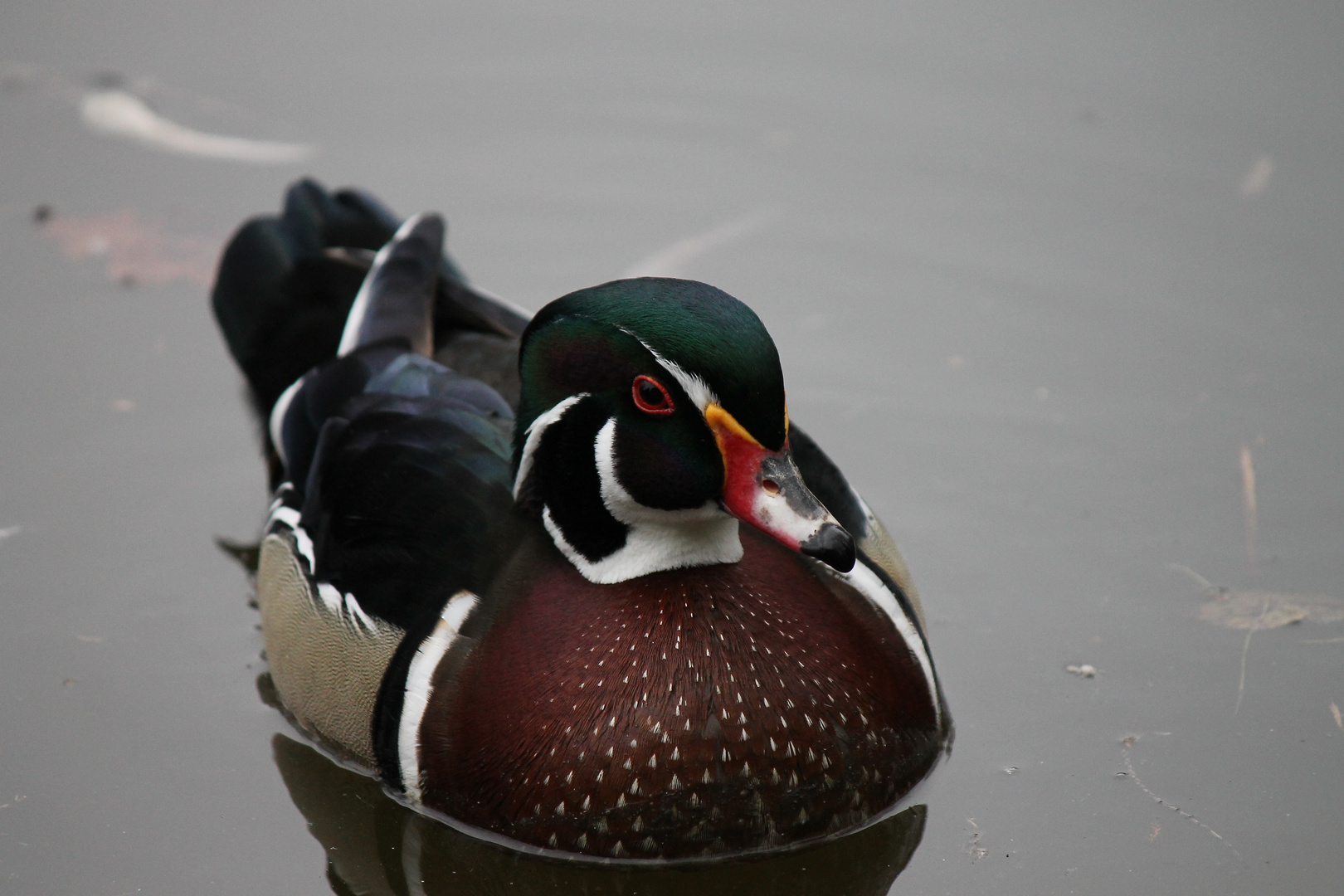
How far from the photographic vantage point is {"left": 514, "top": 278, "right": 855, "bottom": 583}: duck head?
3.76 meters

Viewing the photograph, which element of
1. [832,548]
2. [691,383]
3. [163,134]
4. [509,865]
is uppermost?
[691,383]

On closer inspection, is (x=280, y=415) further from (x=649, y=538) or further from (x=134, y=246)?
(x=134, y=246)

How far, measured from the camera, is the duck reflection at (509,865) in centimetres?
425

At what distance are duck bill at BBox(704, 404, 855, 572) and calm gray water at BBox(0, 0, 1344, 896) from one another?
1.07 m

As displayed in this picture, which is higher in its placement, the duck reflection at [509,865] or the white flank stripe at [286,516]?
the white flank stripe at [286,516]

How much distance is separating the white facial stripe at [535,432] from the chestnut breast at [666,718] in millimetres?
258

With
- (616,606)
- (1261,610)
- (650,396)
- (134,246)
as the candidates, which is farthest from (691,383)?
(134,246)

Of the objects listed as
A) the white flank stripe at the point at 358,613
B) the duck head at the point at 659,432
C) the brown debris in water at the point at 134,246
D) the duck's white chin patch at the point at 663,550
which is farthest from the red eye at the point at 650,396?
the brown debris in water at the point at 134,246

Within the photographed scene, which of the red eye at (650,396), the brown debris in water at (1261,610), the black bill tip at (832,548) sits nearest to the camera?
the black bill tip at (832,548)

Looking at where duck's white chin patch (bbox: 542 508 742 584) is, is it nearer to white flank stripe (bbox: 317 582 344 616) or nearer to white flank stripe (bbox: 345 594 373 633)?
white flank stripe (bbox: 345 594 373 633)

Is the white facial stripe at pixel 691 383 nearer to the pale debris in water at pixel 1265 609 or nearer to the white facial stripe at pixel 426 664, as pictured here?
the white facial stripe at pixel 426 664

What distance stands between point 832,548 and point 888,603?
2.76 feet

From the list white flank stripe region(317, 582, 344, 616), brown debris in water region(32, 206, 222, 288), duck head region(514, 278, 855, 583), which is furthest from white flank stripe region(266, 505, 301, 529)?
brown debris in water region(32, 206, 222, 288)

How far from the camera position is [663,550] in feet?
13.6
